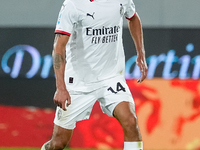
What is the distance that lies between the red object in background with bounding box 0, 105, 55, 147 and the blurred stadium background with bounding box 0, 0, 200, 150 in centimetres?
1

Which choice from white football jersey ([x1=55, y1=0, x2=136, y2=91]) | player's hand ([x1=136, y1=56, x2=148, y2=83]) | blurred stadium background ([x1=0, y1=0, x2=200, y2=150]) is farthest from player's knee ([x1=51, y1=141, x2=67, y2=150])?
blurred stadium background ([x1=0, y1=0, x2=200, y2=150])

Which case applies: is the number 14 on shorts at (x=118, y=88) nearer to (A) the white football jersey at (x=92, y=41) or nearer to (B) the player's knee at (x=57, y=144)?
(A) the white football jersey at (x=92, y=41)

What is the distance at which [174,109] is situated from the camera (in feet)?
18.1

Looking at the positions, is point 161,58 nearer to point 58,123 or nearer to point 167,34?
point 167,34

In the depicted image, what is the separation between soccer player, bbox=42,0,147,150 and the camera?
3.11 m

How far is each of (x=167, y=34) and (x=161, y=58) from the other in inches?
13.3

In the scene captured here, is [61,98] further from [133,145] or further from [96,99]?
[133,145]

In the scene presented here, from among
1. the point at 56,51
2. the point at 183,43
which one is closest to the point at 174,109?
the point at 183,43

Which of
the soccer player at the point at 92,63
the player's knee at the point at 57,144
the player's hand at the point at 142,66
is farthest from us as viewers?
the player's hand at the point at 142,66

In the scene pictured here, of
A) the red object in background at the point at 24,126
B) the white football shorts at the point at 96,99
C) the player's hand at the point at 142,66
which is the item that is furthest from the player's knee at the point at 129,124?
the red object in background at the point at 24,126

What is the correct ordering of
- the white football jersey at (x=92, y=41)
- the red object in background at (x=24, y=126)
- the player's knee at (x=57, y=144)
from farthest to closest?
the red object in background at (x=24, y=126)
the player's knee at (x=57, y=144)
the white football jersey at (x=92, y=41)

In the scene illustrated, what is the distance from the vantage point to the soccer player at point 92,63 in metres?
3.11

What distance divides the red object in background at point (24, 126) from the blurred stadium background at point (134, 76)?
Answer: 1 cm

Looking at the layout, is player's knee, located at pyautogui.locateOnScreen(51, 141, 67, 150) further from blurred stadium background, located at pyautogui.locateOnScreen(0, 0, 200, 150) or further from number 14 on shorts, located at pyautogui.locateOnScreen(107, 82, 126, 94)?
blurred stadium background, located at pyautogui.locateOnScreen(0, 0, 200, 150)
